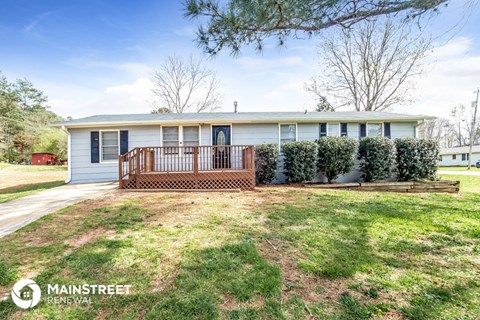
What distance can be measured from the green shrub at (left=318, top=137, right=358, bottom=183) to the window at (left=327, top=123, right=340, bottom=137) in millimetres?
1433

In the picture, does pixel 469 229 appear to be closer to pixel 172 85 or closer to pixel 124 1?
pixel 124 1

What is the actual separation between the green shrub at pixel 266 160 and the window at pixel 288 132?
1.51m

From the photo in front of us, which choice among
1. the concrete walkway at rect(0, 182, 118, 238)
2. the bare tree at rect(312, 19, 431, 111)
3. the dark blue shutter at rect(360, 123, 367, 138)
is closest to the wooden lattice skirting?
the concrete walkway at rect(0, 182, 118, 238)

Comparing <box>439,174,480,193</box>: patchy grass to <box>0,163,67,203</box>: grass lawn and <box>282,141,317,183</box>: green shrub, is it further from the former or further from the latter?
<box>0,163,67,203</box>: grass lawn

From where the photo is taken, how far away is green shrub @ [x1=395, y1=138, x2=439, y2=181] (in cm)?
816

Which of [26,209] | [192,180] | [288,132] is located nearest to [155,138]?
[192,180]

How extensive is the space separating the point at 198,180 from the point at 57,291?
5285mm

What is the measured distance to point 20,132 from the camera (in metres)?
25.3

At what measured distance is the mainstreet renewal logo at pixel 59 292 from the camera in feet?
6.44

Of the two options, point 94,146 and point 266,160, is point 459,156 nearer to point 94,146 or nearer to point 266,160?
point 266,160

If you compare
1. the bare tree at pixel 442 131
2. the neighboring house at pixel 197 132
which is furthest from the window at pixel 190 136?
the bare tree at pixel 442 131

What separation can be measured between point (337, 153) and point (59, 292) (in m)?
8.17

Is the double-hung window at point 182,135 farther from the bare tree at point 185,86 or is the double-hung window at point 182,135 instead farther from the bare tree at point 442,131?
the bare tree at point 442,131

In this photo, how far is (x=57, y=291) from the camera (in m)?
2.07
